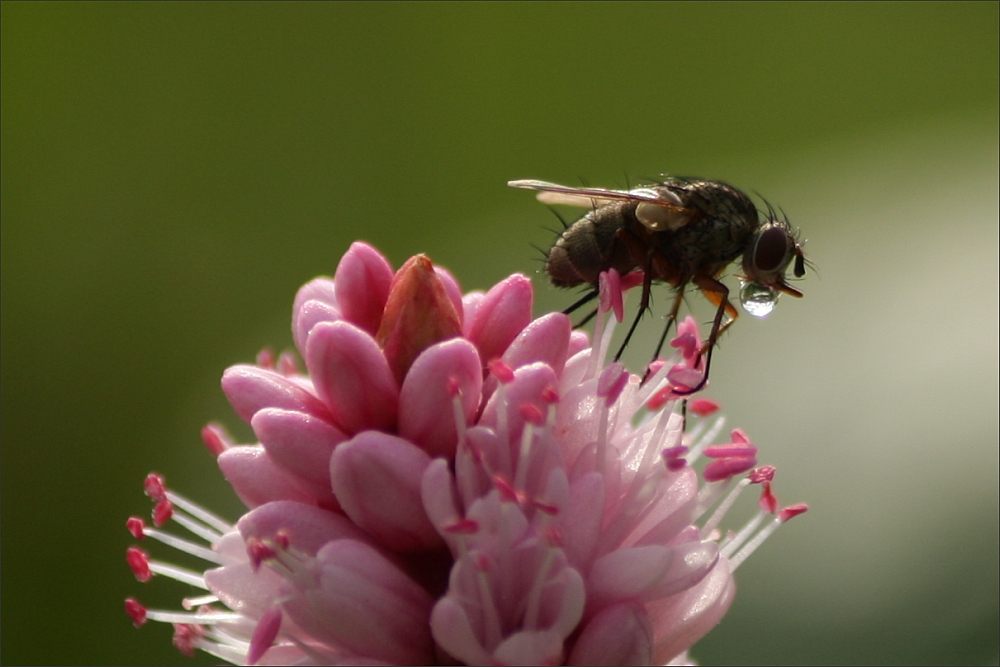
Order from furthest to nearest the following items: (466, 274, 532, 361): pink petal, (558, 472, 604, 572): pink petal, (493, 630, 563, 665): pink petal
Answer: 1. (466, 274, 532, 361): pink petal
2. (558, 472, 604, 572): pink petal
3. (493, 630, 563, 665): pink petal

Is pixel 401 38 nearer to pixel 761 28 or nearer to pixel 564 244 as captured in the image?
pixel 761 28

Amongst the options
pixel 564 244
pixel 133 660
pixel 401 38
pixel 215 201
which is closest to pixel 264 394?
pixel 564 244

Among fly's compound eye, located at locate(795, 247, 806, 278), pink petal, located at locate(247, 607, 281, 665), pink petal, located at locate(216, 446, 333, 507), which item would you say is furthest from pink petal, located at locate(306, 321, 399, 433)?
fly's compound eye, located at locate(795, 247, 806, 278)

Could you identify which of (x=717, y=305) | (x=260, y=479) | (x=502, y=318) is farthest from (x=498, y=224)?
(x=260, y=479)

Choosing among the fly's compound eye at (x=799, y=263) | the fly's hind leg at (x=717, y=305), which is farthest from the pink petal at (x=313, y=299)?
the fly's compound eye at (x=799, y=263)

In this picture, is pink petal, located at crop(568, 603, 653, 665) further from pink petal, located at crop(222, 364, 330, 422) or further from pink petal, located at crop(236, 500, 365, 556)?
pink petal, located at crop(222, 364, 330, 422)

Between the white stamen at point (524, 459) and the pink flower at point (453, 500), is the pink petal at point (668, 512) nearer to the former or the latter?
the pink flower at point (453, 500)
